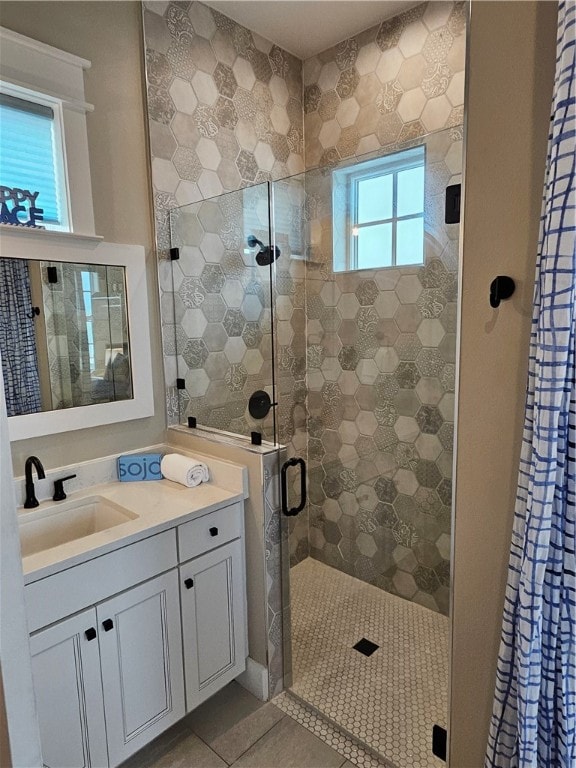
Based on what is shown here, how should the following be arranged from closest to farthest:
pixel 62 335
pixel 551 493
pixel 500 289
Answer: pixel 551 493 → pixel 500 289 → pixel 62 335

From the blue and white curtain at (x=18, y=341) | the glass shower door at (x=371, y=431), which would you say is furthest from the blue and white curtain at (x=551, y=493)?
the blue and white curtain at (x=18, y=341)

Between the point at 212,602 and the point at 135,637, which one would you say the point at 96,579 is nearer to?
the point at 135,637

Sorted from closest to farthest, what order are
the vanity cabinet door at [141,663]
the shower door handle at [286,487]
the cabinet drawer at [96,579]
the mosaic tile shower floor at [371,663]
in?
the cabinet drawer at [96,579] < the vanity cabinet door at [141,663] < the mosaic tile shower floor at [371,663] < the shower door handle at [286,487]

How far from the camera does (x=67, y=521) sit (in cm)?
178

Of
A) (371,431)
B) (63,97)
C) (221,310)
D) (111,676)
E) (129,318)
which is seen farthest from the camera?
(371,431)

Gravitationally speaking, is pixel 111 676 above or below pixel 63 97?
below

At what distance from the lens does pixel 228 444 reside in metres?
1.96

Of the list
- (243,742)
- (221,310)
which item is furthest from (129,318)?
(243,742)

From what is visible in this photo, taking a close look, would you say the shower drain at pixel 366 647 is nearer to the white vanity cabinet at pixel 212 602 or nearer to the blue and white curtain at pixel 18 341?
the white vanity cabinet at pixel 212 602

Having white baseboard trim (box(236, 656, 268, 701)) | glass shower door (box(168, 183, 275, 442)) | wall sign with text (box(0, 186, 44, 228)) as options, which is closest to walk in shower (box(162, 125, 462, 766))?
glass shower door (box(168, 183, 275, 442))

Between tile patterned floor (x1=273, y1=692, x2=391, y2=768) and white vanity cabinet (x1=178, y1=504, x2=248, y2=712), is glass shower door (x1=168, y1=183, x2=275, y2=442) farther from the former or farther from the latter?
tile patterned floor (x1=273, y1=692, x2=391, y2=768)

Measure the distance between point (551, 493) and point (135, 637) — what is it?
54.0 inches

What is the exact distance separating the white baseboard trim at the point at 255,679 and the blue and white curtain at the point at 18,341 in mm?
1394

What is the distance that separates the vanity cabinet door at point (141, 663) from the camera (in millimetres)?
1465
